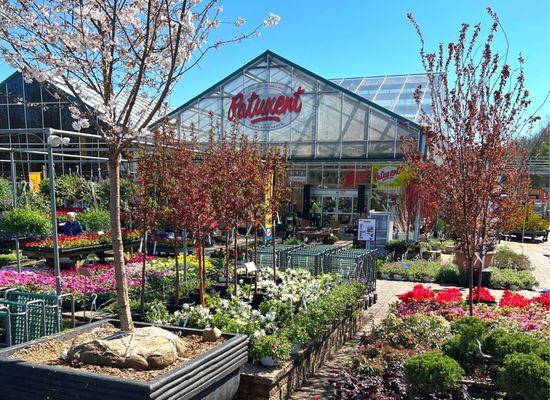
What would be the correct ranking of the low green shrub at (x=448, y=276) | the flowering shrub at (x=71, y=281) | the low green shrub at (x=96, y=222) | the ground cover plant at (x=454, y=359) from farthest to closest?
the low green shrub at (x=96, y=222)
the low green shrub at (x=448, y=276)
the flowering shrub at (x=71, y=281)
the ground cover plant at (x=454, y=359)

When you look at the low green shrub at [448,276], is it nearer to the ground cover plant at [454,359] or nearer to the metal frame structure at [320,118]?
the ground cover plant at [454,359]

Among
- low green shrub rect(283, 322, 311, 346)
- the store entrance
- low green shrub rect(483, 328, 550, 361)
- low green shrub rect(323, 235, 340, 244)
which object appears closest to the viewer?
low green shrub rect(483, 328, 550, 361)

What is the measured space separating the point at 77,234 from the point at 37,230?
163cm

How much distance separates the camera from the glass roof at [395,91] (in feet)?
53.4

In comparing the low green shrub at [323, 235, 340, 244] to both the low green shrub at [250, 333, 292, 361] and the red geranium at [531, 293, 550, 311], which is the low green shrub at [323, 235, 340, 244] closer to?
the red geranium at [531, 293, 550, 311]

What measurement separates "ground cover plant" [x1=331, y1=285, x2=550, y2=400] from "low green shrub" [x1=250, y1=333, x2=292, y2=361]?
529 mm

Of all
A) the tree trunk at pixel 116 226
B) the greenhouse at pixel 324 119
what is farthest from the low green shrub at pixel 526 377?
the greenhouse at pixel 324 119

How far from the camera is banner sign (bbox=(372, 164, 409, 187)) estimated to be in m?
16.4

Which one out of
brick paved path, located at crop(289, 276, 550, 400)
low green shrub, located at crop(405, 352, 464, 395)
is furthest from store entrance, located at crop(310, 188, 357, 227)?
low green shrub, located at crop(405, 352, 464, 395)

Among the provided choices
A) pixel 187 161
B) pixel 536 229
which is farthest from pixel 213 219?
pixel 536 229

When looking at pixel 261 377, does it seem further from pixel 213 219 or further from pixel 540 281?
pixel 540 281

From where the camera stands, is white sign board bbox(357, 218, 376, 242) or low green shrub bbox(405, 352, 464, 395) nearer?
low green shrub bbox(405, 352, 464, 395)

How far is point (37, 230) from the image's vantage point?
A: 859cm

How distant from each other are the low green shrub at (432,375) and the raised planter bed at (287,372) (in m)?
1.22
